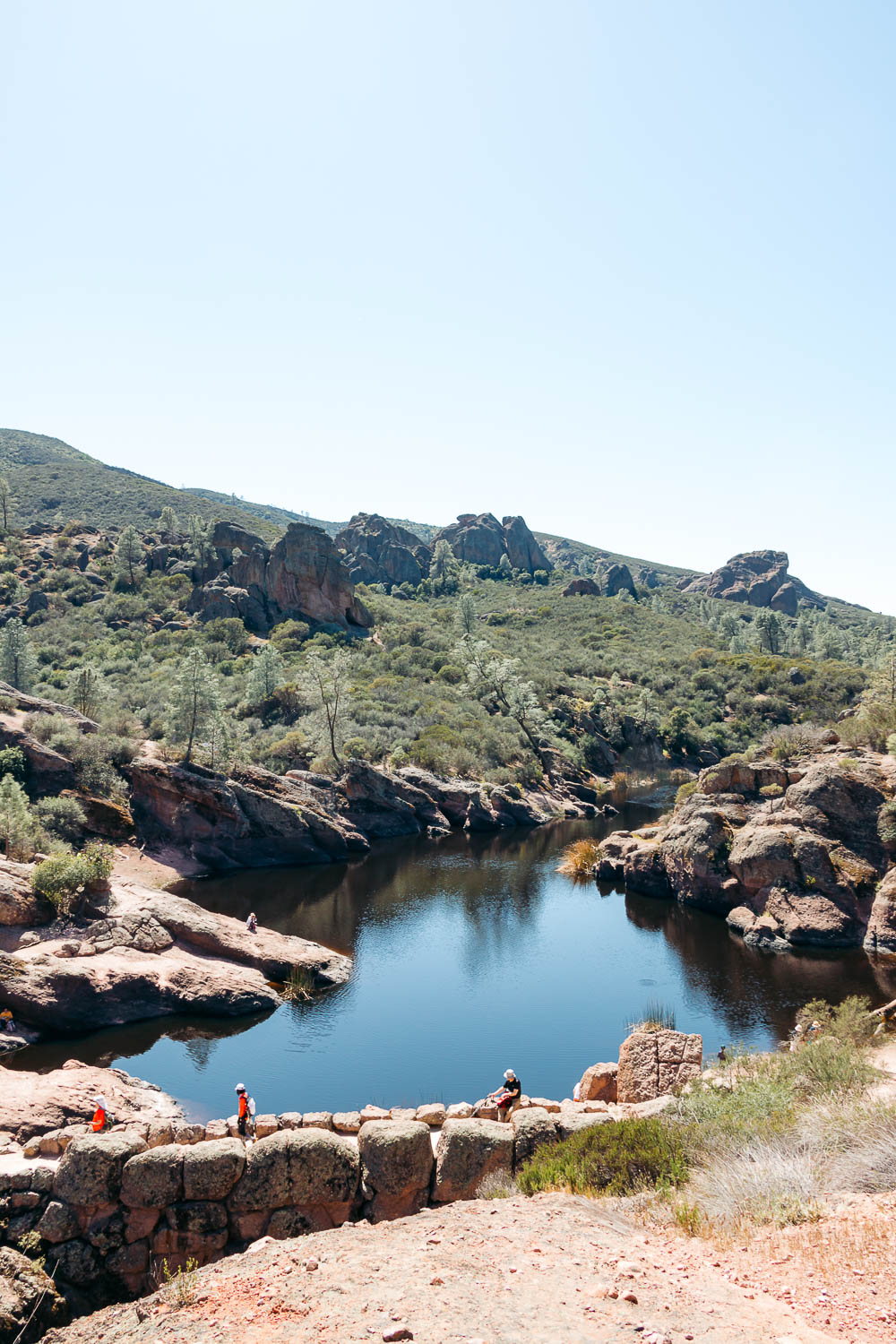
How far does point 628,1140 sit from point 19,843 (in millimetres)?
24585

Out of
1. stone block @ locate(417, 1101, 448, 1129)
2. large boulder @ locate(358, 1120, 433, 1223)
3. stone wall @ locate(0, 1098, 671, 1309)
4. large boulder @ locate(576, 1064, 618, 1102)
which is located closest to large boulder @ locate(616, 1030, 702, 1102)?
large boulder @ locate(576, 1064, 618, 1102)

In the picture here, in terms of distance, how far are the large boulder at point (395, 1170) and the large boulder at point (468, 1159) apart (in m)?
0.21

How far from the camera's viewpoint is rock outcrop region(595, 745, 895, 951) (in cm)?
2936

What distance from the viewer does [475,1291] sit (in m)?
7.93

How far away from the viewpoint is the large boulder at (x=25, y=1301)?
31.4 feet

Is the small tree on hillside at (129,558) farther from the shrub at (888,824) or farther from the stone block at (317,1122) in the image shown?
the stone block at (317,1122)

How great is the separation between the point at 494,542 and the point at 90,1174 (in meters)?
148

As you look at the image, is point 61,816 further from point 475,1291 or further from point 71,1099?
point 475,1291

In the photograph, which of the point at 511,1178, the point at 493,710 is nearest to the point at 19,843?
the point at 511,1178

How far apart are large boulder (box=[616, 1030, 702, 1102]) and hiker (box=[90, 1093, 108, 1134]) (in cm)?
1061

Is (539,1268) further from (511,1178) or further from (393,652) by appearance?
(393,652)

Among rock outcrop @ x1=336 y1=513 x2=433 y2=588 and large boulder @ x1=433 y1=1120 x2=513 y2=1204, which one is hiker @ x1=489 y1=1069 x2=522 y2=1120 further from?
rock outcrop @ x1=336 y1=513 x2=433 y2=588

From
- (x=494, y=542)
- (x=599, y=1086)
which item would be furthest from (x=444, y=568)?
(x=599, y=1086)

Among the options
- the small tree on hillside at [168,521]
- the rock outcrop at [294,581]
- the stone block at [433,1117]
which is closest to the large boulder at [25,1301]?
the stone block at [433,1117]
